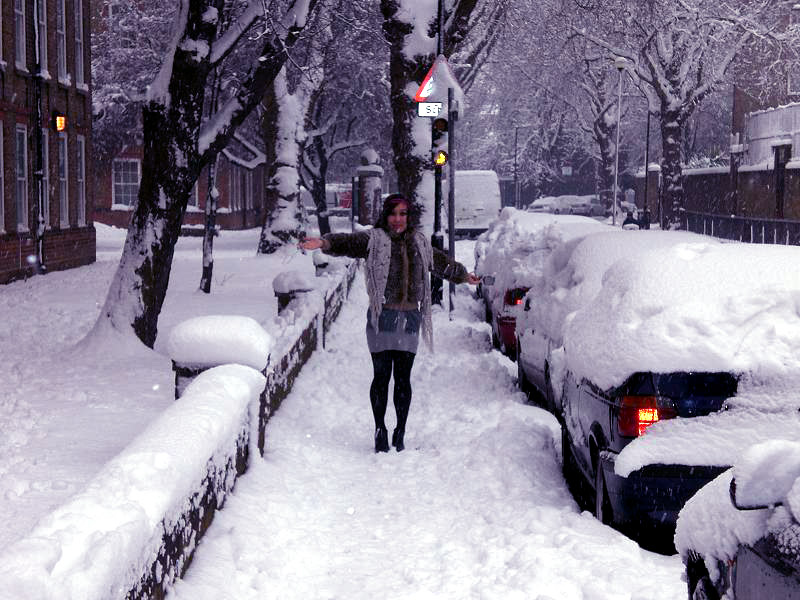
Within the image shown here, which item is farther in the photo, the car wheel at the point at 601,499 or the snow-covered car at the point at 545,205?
the snow-covered car at the point at 545,205

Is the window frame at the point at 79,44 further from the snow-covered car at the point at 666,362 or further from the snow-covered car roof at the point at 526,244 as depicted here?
the snow-covered car at the point at 666,362

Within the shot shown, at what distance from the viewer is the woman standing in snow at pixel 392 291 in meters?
8.62

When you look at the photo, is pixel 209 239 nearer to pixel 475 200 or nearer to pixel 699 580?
pixel 699 580

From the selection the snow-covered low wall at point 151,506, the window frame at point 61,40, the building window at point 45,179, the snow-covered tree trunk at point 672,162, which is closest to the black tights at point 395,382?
the snow-covered low wall at point 151,506

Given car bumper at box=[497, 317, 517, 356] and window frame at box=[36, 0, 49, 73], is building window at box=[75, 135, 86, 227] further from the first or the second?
car bumper at box=[497, 317, 517, 356]

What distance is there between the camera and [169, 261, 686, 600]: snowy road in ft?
18.1

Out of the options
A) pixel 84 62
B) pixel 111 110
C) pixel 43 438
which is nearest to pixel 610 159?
pixel 111 110

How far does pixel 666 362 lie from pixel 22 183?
20673 mm

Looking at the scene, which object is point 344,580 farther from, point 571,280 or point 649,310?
point 571,280

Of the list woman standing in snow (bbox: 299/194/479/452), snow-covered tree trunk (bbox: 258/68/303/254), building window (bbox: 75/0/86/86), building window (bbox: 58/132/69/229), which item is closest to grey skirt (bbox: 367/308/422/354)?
woman standing in snow (bbox: 299/194/479/452)

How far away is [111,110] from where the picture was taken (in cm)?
4012

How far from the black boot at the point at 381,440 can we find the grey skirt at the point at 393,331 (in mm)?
590

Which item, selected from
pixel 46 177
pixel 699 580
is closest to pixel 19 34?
pixel 46 177

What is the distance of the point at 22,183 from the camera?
24422mm
